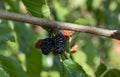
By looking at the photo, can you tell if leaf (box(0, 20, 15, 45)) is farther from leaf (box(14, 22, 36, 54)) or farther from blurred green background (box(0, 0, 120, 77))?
leaf (box(14, 22, 36, 54))

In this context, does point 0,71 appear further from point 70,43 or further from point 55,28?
point 70,43

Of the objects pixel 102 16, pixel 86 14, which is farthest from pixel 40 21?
pixel 86 14

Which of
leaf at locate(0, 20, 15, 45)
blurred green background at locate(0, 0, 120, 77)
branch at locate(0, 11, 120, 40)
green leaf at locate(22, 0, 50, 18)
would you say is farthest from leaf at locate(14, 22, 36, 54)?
branch at locate(0, 11, 120, 40)

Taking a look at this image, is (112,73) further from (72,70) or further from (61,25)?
(61,25)

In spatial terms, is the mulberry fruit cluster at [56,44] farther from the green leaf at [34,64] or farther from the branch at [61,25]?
the green leaf at [34,64]

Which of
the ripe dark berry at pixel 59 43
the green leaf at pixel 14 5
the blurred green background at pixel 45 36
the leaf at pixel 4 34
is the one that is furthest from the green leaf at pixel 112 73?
the green leaf at pixel 14 5
